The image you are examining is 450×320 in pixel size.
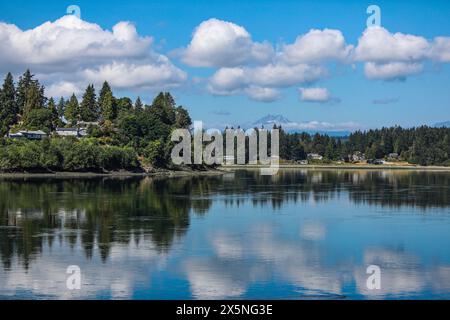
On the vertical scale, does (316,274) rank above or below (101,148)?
below

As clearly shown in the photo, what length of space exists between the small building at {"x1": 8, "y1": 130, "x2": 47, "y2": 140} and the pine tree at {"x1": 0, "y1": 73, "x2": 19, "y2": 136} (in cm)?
354

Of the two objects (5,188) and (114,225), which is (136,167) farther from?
(114,225)

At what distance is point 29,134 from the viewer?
365 ft

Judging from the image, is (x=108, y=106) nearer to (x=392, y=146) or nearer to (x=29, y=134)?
(x=29, y=134)

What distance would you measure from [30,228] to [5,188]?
31.5 metres

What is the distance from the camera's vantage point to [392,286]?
82.3ft

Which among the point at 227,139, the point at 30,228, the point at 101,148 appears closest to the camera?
the point at 30,228

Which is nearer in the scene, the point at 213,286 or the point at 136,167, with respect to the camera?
the point at 213,286

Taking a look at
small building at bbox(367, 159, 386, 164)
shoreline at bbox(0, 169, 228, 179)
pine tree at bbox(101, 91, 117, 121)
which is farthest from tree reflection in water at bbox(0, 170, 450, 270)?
small building at bbox(367, 159, 386, 164)

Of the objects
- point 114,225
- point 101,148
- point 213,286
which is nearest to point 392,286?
point 213,286

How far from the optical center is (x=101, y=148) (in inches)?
3947

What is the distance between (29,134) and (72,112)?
16763 mm

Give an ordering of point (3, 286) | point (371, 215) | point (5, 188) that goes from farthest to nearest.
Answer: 1. point (5, 188)
2. point (371, 215)
3. point (3, 286)

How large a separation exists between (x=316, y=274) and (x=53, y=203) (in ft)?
102
